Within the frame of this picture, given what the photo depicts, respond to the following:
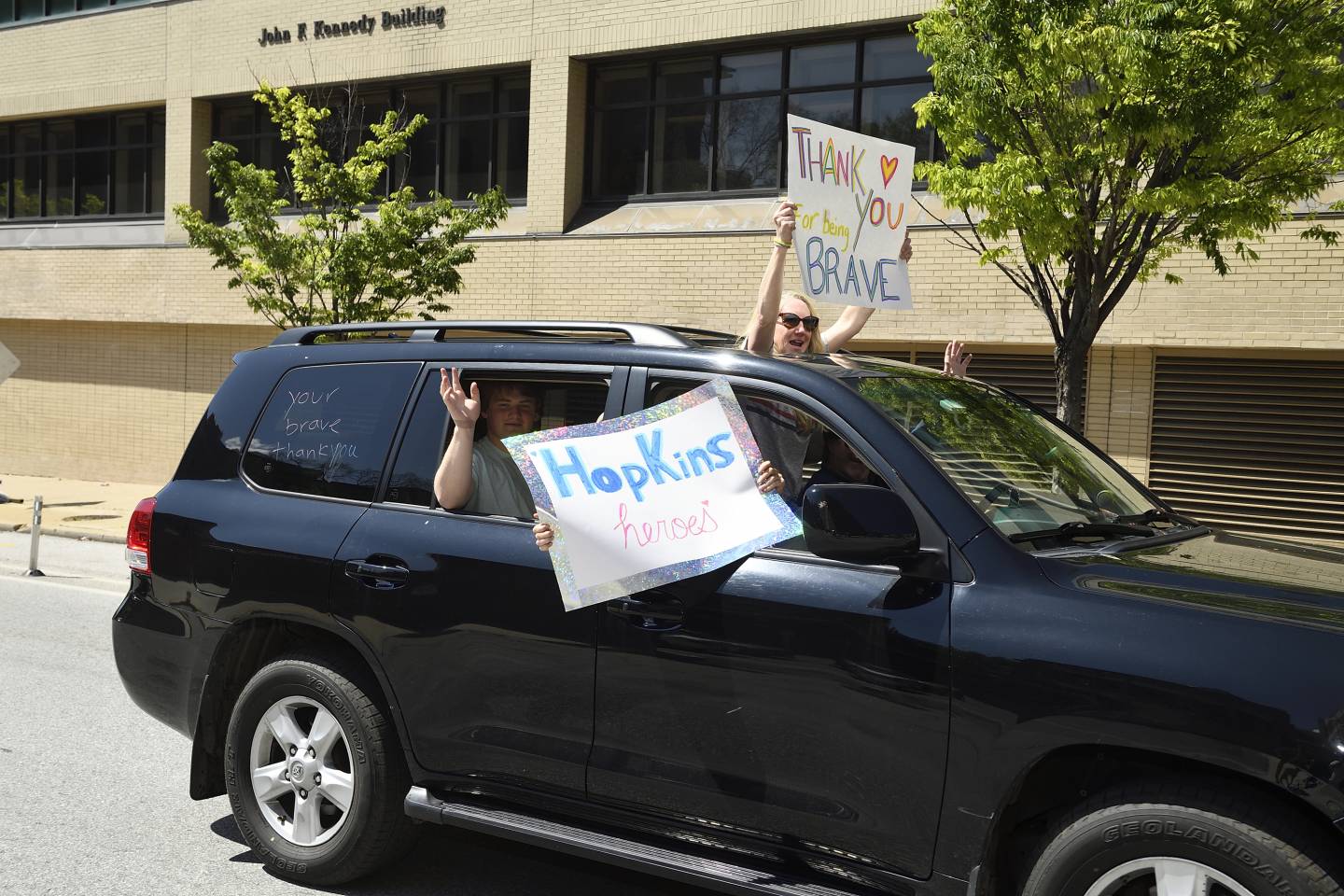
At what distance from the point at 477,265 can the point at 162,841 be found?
14.0m

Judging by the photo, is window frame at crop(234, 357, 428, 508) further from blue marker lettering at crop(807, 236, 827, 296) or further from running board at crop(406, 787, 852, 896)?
blue marker lettering at crop(807, 236, 827, 296)

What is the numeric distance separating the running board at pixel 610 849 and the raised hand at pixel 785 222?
220 centimetres

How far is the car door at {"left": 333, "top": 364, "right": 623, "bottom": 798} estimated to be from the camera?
3924mm

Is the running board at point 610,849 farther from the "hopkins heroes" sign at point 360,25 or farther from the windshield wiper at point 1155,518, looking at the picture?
the "hopkins heroes" sign at point 360,25

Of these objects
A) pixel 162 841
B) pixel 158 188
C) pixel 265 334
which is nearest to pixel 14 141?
pixel 158 188

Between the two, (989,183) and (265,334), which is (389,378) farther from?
(265,334)

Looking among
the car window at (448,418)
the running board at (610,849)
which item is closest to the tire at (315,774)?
the running board at (610,849)

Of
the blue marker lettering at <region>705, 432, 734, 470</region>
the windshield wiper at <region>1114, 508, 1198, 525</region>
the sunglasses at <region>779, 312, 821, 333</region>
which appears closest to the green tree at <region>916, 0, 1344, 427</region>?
the sunglasses at <region>779, 312, 821, 333</region>

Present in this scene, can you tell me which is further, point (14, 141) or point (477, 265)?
point (14, 141)

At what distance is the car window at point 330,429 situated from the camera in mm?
4535

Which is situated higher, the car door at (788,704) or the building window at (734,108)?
the building window at (734,108)

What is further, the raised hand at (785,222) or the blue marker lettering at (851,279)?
the blue marker lettering at (851,279)

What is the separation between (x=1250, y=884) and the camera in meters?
2.89

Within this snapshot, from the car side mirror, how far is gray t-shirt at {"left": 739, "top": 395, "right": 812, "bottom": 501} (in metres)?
0.48
